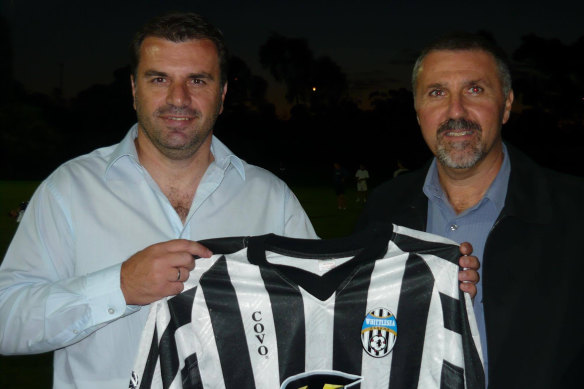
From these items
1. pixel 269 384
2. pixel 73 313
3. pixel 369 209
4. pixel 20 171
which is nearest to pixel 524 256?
pixel 369 209

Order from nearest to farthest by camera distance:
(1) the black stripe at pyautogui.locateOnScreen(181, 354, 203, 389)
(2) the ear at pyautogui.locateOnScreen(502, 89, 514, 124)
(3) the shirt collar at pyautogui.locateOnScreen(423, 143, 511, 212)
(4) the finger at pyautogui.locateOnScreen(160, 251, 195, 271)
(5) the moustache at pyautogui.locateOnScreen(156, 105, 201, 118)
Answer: (4) the finger at pyautogui.locateOnScreen(160, 251, 195, 271) < (1) the black stripe at pyautogui.locateOnScreen(181, 354, 203, 389) < (5) the moustache at pyautogui.locateOnScreen(156, 105, 201, 118) < (3) the shirt collar at pyautogui.locateOnScreen(423, 143, 511, 212) < (2) the ear at pyautogui.locateOnScreen(502, 89, 514, 124)

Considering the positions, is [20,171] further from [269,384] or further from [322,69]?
[269,384]

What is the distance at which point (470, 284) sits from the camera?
2.24 metres

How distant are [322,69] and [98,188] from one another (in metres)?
63.3

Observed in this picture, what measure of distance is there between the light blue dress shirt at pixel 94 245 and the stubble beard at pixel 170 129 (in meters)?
0.14

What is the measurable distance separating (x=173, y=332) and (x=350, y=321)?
A: 73 cm

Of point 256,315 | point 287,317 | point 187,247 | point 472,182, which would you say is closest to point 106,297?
point 187,247

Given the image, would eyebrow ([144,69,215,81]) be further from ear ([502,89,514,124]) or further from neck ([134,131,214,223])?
ear ([502,89,514,124])

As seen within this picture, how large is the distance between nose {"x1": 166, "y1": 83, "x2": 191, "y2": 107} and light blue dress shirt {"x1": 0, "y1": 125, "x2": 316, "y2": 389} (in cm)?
32

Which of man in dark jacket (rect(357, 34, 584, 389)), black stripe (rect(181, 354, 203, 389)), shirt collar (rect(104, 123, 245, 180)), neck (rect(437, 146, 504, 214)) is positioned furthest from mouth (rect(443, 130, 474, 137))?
black stripe (rect(181, 354, 203, 389))

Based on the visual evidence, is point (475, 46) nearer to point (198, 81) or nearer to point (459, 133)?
point (459, 133)

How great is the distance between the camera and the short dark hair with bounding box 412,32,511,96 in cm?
288

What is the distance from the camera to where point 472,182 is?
9.48ft

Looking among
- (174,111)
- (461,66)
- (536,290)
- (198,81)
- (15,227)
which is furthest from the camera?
(15,227)
